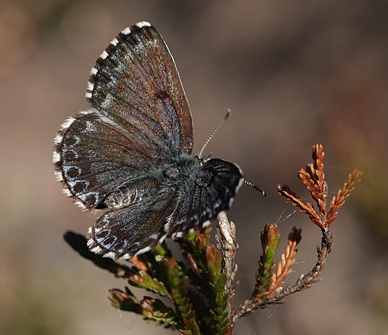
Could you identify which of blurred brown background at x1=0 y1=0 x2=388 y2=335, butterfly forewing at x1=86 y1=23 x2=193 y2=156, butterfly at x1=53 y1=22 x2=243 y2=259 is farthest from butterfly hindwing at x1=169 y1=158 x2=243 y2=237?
blurred brown background at x1=0 y1=0 x2=388 y2=335

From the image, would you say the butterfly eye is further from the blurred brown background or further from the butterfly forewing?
the blurred brown background

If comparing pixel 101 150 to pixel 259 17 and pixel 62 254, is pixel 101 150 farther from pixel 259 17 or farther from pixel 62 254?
pixel 259 17

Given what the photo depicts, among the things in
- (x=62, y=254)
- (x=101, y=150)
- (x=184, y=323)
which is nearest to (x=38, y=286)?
(x=62, y=254)

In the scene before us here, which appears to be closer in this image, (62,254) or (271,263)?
(271,263)

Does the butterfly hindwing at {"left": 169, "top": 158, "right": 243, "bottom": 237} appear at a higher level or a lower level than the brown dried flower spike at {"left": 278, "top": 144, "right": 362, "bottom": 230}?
lower

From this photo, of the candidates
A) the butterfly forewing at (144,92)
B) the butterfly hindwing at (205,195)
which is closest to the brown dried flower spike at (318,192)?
the butterfly hindwing at (205,195)

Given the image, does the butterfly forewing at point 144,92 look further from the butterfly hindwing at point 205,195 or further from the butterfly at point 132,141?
the butterfly hindwing at point 205,195
